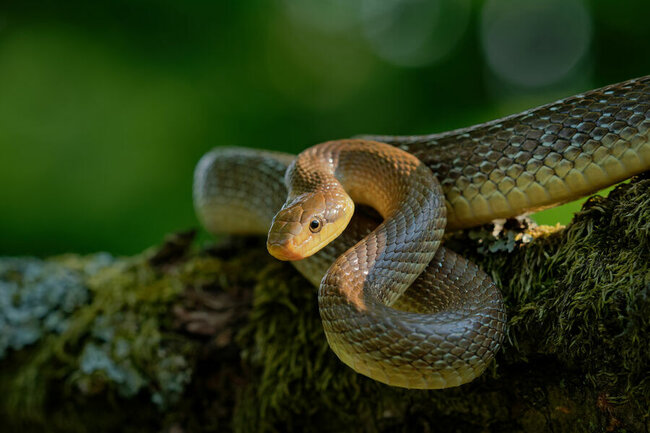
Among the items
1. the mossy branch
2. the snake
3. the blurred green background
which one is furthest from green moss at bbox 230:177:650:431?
the blurred green background

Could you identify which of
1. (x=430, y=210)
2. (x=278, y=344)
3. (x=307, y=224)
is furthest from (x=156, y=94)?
(x=430, y=210)

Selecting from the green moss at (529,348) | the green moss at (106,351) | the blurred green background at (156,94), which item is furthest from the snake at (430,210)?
the blurred green background at (156,94)

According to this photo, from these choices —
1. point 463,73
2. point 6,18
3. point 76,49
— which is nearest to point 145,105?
point 76,49

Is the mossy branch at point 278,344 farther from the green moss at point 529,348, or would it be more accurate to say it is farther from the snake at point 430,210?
the snake at point 430,210

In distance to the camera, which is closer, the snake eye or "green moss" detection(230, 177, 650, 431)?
"green moss" detection(230, 177, 650, 431)

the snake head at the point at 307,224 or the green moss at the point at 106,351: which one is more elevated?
the snake head at the point at 307,224

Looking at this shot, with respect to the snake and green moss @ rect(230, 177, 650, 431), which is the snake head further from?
green moss @ rect(230, 177, 650, 431)

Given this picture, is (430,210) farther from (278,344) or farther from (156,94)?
(156,94)
